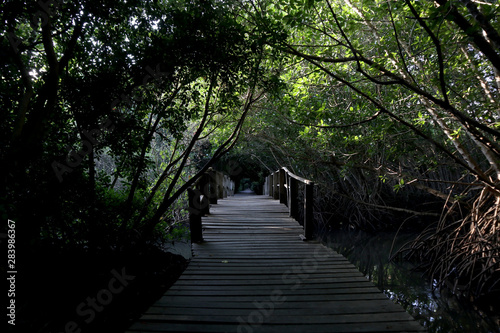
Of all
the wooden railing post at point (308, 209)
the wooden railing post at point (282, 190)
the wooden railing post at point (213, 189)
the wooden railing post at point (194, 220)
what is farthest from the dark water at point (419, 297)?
the wooden railing post at point (213, 189)

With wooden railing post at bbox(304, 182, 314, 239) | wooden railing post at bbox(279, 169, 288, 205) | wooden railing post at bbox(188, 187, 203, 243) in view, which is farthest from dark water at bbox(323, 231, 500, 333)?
wooden railing post at bbox(188, 187, 203, 243)

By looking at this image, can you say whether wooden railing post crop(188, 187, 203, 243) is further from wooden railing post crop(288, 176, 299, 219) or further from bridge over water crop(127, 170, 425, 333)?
wooden railing post crop(288, 176, 299, 219)

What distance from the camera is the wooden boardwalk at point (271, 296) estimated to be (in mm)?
2336

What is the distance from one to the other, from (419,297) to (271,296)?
142 inches

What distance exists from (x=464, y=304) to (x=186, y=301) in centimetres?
441

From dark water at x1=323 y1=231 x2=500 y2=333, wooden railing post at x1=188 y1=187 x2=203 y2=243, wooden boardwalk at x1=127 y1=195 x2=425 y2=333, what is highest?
wooden railing post at x1=188 y1=187 x2=203 y2=243

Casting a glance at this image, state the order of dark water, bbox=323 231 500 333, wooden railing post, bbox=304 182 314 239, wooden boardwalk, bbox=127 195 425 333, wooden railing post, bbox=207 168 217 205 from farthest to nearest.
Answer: wooden railing post, bbox=207 168 217 205
wooden railing post, bbox=304 182 314 239
dark water, bbox=323 231 500 333
wooden boardwalk, bbox=127 195 425 333

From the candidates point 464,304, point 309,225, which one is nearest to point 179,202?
point 309,225

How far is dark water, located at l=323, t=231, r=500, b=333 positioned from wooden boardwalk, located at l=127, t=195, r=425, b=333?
75.4 inches

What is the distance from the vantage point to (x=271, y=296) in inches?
112

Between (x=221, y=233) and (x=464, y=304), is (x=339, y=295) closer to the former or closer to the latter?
(x=221, y=233)

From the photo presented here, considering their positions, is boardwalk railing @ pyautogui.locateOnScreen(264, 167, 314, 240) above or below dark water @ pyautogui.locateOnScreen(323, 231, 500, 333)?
above

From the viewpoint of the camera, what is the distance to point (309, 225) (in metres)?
4.72

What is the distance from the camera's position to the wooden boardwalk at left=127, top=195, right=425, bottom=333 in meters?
2.34
